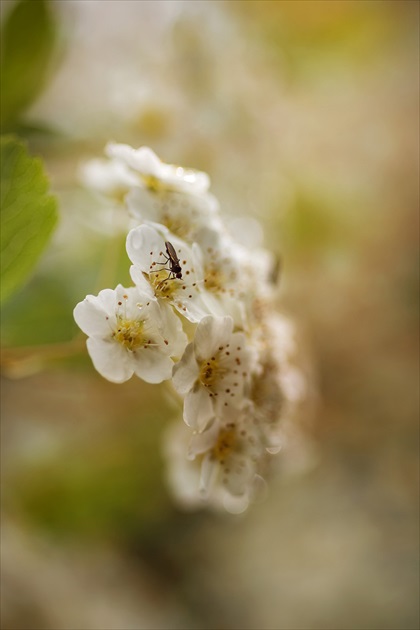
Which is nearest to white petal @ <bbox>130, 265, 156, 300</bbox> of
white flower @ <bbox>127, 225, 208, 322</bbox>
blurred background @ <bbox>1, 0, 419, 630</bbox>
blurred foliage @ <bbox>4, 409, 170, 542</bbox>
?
white flower @ <bbox>127, 225, 208, 322</bbox>

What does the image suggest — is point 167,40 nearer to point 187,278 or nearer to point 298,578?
point 187,278

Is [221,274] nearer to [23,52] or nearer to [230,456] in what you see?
[230,456]

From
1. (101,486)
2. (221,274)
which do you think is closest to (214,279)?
(221,274)

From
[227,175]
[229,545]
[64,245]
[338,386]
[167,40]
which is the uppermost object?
[167,40]

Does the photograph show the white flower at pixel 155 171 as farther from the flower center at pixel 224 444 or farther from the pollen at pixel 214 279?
the flower center at pixel 224 444

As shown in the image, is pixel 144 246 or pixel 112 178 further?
pixel 112 178

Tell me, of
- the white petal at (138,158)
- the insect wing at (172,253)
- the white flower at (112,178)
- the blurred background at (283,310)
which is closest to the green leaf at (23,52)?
the blurred background at (283,310)

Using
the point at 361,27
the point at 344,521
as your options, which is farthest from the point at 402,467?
the point at 361,27
